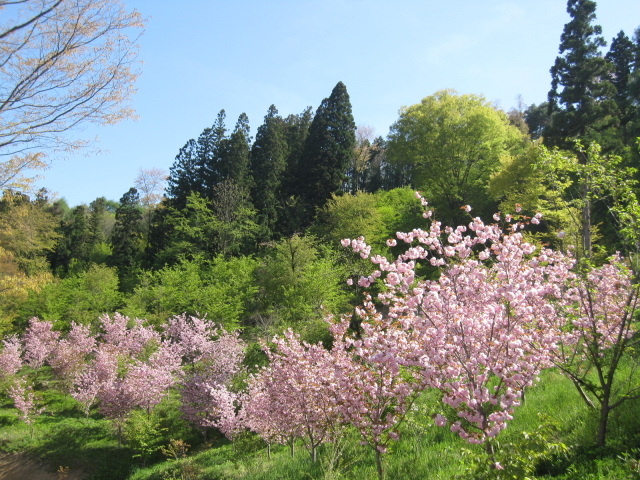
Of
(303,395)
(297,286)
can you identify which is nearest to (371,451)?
(303,395)

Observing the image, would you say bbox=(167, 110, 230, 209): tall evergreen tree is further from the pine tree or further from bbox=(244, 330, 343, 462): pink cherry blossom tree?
bbox=(244, 330, 343, 462): pink cherry blossom tree

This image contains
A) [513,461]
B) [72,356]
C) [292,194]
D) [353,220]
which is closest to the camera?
[513,461]

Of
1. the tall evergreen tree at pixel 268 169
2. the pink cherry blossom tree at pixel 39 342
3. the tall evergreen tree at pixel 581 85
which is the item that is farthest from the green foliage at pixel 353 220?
the pink cherry blossom tree at pixel 39 342

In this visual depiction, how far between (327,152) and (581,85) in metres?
18.2

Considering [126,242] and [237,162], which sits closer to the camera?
[237,162]

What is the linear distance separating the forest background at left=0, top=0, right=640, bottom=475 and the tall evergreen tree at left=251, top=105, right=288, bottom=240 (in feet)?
0.47

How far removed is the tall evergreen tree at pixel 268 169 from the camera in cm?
3538

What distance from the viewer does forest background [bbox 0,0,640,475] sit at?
21031 mm

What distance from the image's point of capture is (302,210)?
112 feet

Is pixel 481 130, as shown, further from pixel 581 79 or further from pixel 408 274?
pixel 408 274

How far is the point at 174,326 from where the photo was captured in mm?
20938

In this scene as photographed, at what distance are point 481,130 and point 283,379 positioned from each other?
27091 mm

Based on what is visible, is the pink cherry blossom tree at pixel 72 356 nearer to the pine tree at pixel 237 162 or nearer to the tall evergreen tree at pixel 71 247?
the pine tree at pixel 237 162

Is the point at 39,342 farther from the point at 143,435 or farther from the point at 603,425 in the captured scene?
the point at 603,425
